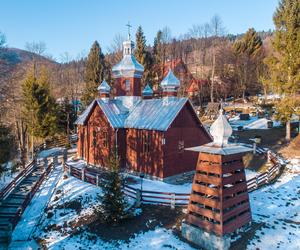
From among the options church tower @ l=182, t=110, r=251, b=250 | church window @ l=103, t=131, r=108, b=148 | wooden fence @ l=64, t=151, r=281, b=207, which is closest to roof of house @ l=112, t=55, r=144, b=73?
church window @ l=103, t=131, r=108, b=148

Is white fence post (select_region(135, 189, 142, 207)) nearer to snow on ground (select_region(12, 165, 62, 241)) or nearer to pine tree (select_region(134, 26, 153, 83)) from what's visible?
snow on ground (select_region(12, 165, 62, 241))

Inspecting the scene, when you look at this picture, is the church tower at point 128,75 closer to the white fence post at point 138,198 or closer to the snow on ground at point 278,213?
the white fence post at point 138,198

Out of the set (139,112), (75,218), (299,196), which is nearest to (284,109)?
(299,196)

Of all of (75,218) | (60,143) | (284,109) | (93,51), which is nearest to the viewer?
(75,218)

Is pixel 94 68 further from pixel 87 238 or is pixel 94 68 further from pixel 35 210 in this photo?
pixel 87 238

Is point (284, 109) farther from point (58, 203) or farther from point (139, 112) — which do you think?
point (58, 203)
